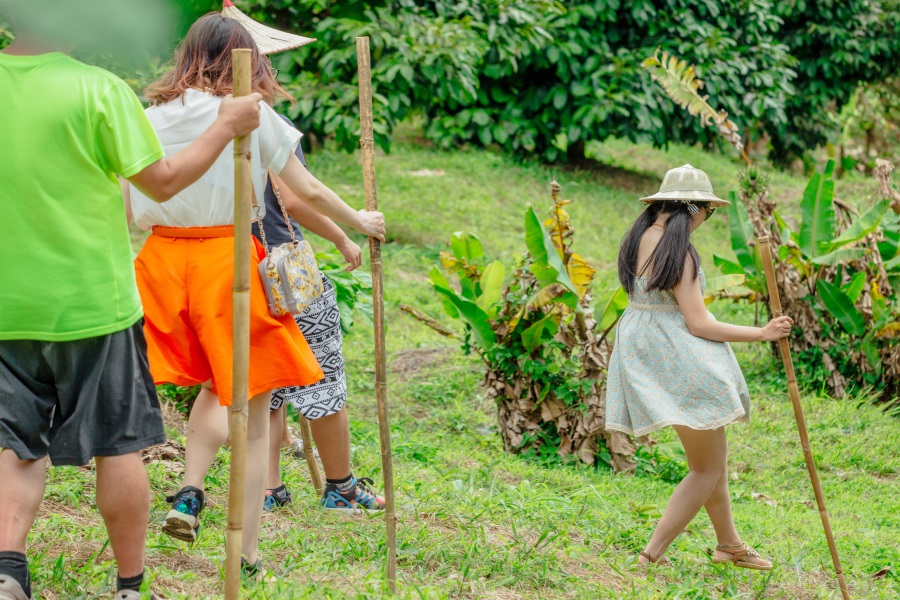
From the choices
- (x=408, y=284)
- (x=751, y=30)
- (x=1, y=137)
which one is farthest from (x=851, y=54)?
(x=1, y=137)

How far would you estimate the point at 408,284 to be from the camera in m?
8.23

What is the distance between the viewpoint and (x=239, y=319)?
227 centimetres

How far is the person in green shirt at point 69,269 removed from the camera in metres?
2.21

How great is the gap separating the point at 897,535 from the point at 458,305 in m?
2.41

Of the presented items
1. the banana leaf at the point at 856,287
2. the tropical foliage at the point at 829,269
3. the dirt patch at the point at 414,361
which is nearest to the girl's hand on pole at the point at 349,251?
the dirt patch at the point at 414,361

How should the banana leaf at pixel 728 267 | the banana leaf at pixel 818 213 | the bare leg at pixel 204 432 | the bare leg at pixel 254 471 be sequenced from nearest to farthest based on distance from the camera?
the bare leg at pixel 254 471 → the bare leg at pixel 204 432 → the banana leaf at pixel 818 213 → the banana leaf at pixel 728 267

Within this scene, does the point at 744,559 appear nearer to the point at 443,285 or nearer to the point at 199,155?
the point at 443,285

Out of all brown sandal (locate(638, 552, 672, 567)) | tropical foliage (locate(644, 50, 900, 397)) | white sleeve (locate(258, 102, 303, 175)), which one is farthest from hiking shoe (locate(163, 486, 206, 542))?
tropical foliage (locate(644, 50, 900, 397))

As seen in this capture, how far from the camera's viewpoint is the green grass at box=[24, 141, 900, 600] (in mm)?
3035

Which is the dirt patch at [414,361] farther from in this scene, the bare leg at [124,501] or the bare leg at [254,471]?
the bare leg at [124,501]

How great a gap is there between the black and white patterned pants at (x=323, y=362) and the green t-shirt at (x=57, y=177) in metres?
1.26

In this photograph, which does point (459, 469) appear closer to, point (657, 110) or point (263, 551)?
point (263, 551)

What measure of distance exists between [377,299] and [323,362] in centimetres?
91

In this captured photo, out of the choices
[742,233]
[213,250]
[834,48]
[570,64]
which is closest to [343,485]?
[213,250]
